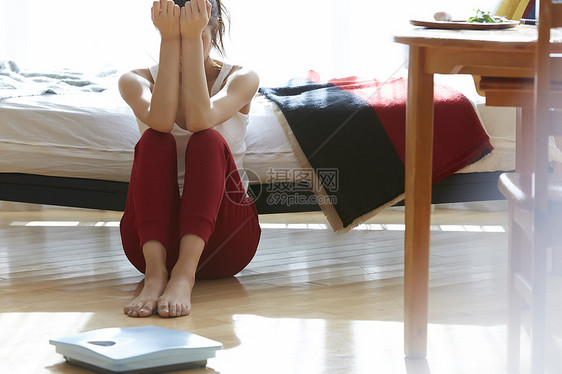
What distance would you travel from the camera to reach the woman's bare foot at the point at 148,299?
168 centimetres

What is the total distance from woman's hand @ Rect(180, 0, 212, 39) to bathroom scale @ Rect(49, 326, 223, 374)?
0.77 m

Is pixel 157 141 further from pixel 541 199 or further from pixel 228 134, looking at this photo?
pixel 541 199

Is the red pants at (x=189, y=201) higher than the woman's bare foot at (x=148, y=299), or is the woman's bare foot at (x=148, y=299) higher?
the red pants at (x=189, y=201)

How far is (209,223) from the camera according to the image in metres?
1.79

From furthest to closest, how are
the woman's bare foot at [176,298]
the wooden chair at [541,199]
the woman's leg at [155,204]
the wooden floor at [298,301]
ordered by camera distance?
the woman's leg at [155,204]
the woman's bare foot at [176,298]
the wooden floor at [298,301]
the wooden chair at [541,199]

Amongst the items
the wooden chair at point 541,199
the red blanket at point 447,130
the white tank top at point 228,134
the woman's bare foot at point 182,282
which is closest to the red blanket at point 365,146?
the red blanket at point 447,130

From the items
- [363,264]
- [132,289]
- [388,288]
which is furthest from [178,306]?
[363,264]

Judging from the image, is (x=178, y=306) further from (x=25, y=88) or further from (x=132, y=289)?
(x=25, y=88)

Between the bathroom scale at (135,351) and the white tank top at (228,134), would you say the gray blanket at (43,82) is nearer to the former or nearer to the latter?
the white tank top at (228,134)

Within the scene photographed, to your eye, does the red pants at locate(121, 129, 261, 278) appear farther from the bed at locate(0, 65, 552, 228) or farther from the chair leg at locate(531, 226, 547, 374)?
the chair leg at locate(531, 226, 547, 374)

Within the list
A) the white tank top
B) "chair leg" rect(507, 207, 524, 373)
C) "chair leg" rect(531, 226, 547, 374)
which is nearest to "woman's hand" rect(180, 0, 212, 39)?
the white tank top

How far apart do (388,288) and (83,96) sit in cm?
116

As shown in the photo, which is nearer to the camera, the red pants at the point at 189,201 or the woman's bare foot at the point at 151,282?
the woman's bare foot at the point at 151,282

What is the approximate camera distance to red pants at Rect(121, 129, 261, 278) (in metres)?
1.79
